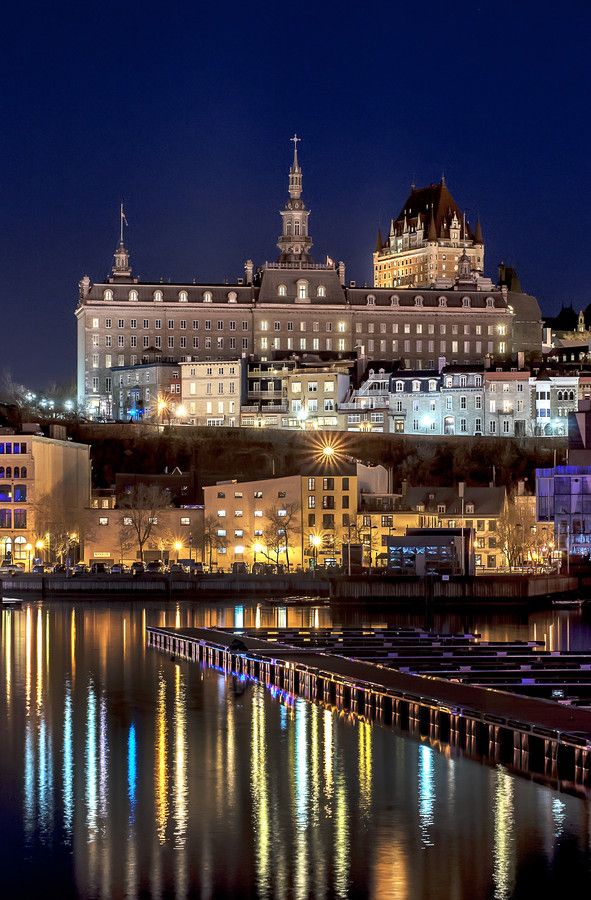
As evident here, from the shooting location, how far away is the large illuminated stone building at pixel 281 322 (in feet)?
450

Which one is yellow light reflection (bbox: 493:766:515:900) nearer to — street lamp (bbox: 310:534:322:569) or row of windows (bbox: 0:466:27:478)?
street lamp (bbox: 310:534:322:569)

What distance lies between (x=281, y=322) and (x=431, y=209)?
42.8 meters

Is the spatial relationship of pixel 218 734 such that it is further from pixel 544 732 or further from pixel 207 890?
pixel 207 890

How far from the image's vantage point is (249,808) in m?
29.7

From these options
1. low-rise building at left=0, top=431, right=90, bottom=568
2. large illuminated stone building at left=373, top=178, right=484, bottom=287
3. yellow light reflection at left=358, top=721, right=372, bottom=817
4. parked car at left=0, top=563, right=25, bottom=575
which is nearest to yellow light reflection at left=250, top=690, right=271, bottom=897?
yellow light reflection at left=358, top=721, right=372, bottom=817

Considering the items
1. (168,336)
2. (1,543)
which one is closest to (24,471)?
(1,543)

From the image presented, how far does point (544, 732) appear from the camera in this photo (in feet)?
106

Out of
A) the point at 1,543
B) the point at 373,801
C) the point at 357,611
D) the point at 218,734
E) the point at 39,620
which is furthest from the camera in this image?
the point at 1,543

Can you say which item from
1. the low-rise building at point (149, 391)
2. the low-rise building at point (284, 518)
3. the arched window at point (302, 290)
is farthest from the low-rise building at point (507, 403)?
the low-rise building at point (284, 518)

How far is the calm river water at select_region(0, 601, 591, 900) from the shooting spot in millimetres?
25281

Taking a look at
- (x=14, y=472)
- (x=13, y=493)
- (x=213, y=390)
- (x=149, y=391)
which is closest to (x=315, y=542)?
(x=13, y=493)

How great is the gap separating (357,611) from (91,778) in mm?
36812

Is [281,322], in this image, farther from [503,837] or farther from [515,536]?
[503,837]

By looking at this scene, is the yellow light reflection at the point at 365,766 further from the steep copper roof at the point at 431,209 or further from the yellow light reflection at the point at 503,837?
the steep copper roof at the point at 431,209
